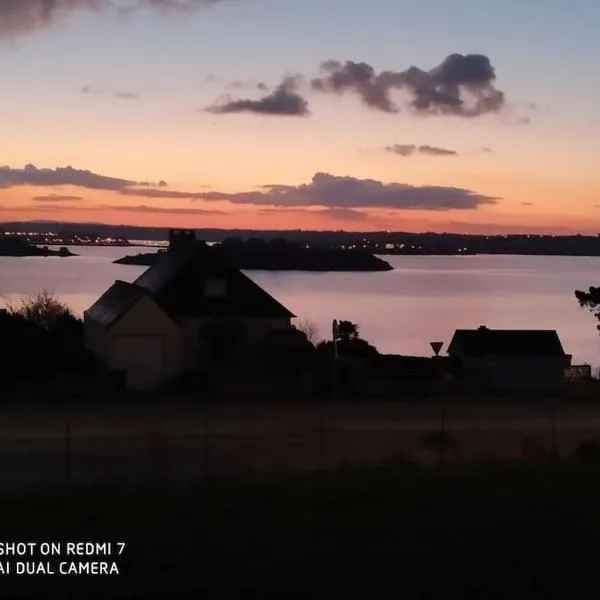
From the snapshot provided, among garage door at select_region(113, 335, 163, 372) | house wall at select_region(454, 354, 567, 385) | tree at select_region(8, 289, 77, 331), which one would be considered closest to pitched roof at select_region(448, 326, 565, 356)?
house wall at select_region(454, 354, 567, 385)

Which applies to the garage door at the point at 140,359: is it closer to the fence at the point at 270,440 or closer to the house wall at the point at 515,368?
the fence at the point at 270,440

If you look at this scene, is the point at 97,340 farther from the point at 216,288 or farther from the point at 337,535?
the point at 337,535

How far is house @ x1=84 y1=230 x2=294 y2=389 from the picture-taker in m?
30.5

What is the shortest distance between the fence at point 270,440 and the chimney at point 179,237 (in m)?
15.7

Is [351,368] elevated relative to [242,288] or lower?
Answer: lower

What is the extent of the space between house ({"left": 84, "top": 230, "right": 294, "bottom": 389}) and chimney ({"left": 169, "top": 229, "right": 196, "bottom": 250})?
325 centimetres

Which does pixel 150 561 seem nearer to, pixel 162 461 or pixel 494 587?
pixel 494 587

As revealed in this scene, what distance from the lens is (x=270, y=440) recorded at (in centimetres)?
1909

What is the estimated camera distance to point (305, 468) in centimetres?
1544

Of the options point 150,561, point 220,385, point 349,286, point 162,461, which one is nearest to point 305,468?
point 162,461

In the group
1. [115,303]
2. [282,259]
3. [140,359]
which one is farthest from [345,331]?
[282,259]

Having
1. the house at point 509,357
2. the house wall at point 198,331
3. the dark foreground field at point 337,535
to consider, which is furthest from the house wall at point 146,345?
the dark foreground field at point 337,535

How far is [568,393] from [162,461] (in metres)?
18.3

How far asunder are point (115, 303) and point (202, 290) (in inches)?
133
